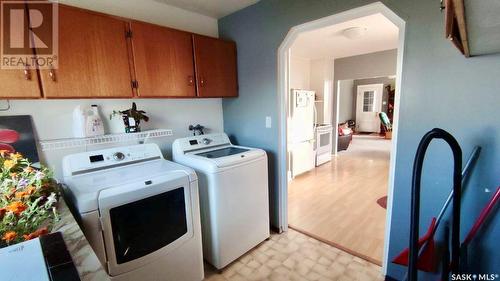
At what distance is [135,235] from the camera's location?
4.41 feet

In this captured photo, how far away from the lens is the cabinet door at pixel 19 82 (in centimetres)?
125

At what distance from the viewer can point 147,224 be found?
1.39m

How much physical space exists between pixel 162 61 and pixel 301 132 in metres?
2.79

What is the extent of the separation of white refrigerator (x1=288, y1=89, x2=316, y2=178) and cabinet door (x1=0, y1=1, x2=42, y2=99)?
3131 mm

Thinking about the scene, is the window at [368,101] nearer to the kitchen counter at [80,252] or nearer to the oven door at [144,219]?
the oven door at [144,219]

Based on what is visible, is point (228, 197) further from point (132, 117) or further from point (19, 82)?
point (19, 82)

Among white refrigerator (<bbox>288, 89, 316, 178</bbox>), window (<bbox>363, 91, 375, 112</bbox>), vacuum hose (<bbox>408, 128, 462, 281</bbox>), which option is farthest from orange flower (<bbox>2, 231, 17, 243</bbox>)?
window (<bbox>363, 91, 375, 112</bbox>)

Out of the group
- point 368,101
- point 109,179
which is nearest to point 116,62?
point 109,179

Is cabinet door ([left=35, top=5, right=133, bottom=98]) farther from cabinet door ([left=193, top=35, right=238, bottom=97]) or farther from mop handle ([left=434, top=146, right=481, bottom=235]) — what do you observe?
mop handle ([left=434, top=146, right=481, bottom=235])

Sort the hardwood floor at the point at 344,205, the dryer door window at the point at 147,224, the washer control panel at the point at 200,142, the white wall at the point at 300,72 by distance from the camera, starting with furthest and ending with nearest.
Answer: the white wall at the point at 300,72, the hardwood floor at the point at 344,205, the washer control panel at the point at 200,142, the dryer door window at the point at 147,224

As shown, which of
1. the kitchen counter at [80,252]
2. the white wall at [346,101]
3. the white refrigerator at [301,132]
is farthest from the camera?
the white wall at [346,101]

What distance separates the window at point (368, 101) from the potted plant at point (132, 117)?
896 cm

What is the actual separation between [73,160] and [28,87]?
20.3 inches

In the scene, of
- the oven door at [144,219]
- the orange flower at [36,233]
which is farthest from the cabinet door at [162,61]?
the orange flower at [36,233]
